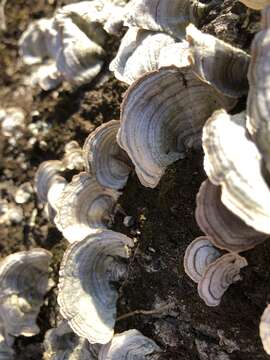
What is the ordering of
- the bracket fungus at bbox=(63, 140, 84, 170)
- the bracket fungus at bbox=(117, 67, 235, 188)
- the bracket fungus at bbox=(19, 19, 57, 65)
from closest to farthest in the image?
the bracket fungus at bbox=(117, 67, 235, 188) < the bracket fungus at bbox=(63, 140, 84, 170) < the bracket fungus at bbox=(19, 19, 57, 65)

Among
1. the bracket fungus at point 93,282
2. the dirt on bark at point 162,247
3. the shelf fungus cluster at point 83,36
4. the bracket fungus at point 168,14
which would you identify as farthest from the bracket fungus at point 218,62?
the shelf fungus cluster at point 83,36

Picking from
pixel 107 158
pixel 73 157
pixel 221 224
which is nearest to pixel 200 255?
pixel 221 224

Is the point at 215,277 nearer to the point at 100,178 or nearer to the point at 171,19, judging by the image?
the point at 100,178

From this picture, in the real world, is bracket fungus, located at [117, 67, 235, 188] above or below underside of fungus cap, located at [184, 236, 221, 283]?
above

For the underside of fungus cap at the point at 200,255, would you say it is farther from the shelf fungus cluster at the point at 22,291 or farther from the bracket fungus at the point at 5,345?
the bracket fungus at the point at 5,345

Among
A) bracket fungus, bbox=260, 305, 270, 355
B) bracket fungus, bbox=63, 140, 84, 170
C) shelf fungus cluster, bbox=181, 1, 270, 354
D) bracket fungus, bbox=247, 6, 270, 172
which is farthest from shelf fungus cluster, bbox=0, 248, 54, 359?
bracket fungus, bbox=247, 6, 270, 172

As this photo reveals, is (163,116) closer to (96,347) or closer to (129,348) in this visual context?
(129,348)

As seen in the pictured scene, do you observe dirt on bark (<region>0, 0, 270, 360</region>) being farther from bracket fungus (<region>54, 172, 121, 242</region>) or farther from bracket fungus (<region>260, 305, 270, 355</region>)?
bracket fungus (<region>260, 305, 270, 355</region>)
